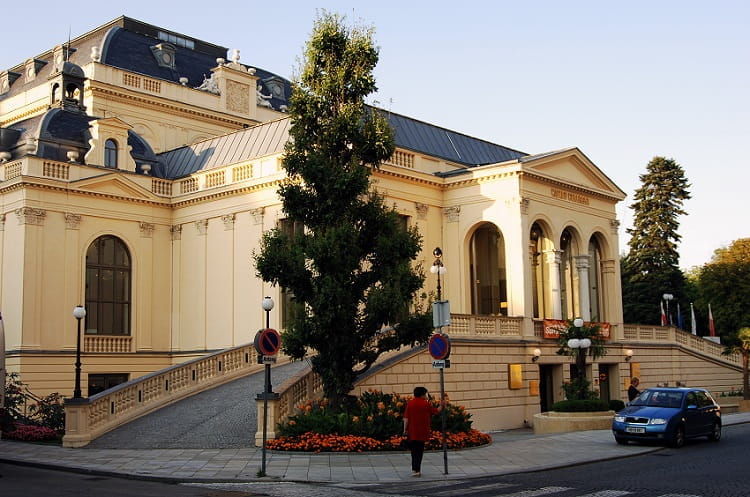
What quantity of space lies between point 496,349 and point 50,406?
1679cm

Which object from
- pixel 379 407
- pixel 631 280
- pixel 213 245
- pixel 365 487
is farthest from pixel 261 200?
pixel 631 280

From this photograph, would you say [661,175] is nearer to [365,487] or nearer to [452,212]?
[452,212]

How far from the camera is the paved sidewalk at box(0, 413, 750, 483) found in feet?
61.8

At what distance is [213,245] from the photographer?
135 feet

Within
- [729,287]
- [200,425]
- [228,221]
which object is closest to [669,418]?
[200,425]

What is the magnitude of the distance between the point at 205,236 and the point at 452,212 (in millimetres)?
11769

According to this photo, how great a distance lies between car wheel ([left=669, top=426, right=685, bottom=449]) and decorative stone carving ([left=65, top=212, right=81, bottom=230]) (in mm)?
27475

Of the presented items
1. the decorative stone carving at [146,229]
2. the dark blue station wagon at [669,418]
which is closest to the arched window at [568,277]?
the dark blue station wagon at [669,418]

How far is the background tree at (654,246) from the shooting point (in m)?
73.3

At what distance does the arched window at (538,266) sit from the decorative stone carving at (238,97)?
2191 centimetres

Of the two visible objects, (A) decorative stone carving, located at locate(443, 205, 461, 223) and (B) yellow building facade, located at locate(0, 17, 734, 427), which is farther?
(A) decorative stone carving, located at locate(443, 205, 461, 223)

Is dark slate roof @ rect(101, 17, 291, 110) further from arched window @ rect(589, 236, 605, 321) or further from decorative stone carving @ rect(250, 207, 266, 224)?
arched window @ rect(589, 236, 605, 321)

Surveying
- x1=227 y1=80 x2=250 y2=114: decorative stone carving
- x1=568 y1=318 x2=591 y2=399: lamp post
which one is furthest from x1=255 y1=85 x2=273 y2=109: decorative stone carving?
x1=568 y1=318 x2=591 y2=399: lamp post

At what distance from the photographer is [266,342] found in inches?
722
